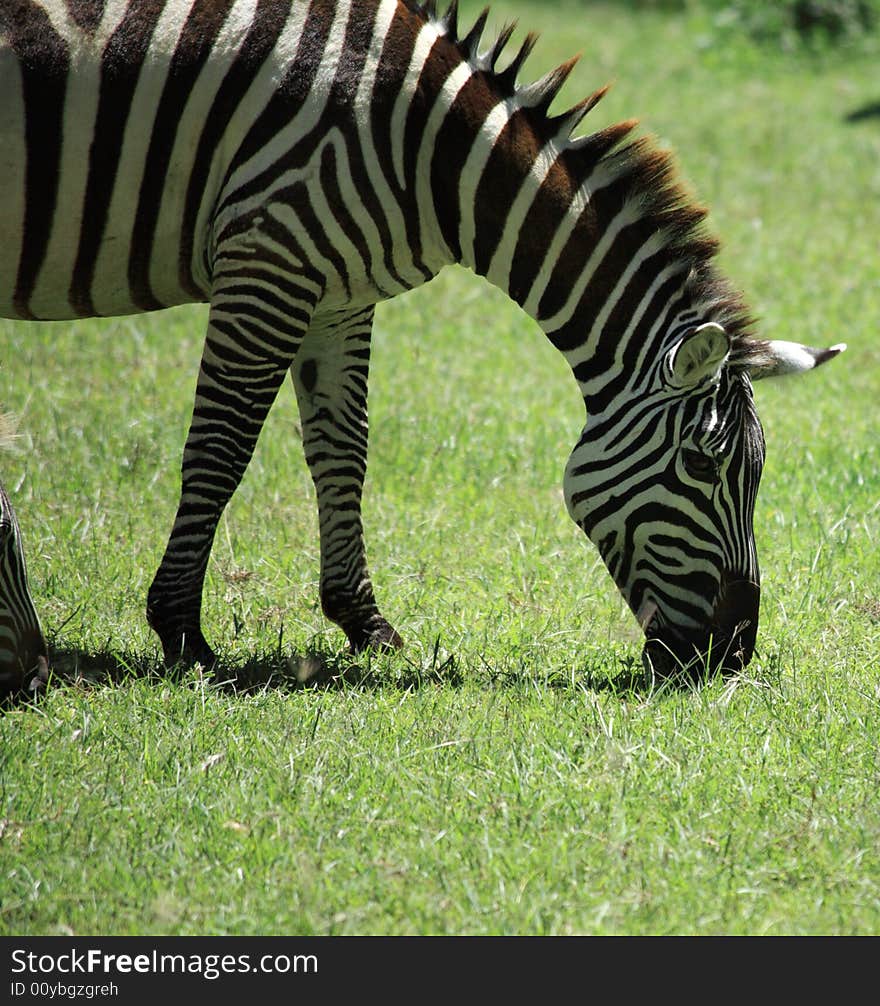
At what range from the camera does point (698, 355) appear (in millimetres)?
5164

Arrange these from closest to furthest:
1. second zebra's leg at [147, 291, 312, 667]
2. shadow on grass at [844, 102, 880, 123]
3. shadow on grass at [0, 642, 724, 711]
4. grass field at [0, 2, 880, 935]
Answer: grass field at [0, 2, 880, 935]
shadow on grass at [0, 642, 724, 711]
second zebra's leg at [147, 291, 312, 667]
shadow on grass at [844, 102, 880, 123]

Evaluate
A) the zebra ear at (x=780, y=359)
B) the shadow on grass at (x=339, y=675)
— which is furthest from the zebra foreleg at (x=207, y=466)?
the zebra ear at (x=780, y=359)

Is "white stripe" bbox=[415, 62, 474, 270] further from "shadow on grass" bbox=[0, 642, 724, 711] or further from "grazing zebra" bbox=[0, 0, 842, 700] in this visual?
"shadow on grass" bbox=[0, 642, 724, 711]

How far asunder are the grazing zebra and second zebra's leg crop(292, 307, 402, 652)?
0.57 metres

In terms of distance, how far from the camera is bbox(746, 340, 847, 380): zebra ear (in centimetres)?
530

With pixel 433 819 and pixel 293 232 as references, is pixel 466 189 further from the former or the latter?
pixel 433 819

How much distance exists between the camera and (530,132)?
18.0ft

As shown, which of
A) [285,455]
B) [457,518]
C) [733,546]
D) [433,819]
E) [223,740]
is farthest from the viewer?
[285,455]

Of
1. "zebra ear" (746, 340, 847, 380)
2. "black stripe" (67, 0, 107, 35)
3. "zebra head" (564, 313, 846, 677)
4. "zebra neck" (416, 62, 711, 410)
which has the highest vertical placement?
"black stripe" (67, 0, 107, 35)

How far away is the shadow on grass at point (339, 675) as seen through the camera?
17.7 ft

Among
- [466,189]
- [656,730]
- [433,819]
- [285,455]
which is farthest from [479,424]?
[433,819]

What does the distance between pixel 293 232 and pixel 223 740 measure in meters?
1.92

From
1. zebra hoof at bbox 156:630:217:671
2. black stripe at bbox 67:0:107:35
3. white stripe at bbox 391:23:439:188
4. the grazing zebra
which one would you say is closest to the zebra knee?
zebra hoof at bbox 156:630:217:671

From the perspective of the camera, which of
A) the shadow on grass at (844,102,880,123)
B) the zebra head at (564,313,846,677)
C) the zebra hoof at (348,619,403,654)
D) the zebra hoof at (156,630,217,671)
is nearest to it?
the zebra head at (564,313,846,677)
